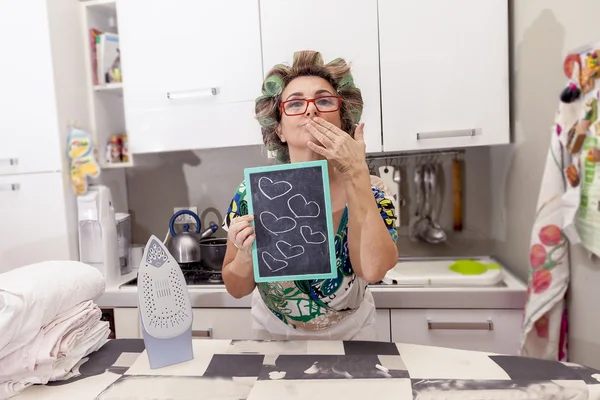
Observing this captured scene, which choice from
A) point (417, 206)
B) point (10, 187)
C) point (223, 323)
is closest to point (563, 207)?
point (417, 206)

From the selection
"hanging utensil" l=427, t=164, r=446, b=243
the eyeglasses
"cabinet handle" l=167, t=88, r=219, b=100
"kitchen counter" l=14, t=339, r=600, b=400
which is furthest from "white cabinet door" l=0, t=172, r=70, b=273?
"hanging utensil" l=427, t=164, r=446, b=243

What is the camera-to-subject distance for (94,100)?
6.48ft

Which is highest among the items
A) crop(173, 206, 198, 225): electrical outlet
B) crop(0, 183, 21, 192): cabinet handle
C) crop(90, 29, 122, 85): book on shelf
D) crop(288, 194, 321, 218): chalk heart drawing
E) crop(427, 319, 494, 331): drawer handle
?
crop(90, 29, 122, 85): book on shelf

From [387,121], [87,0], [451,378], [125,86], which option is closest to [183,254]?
[125,86]

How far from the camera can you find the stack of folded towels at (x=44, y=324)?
79 cm

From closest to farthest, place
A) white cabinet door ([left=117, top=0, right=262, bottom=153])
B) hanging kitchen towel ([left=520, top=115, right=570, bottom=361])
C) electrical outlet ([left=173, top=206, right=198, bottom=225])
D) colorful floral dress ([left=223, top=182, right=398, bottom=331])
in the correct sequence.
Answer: colorful floral dress ([left=223, top=182, right=398, bottom=331]), hanging kitchen towel ([left=520, top=115, right=570, bottom=361]), white cabinet door ([left=117, top=0, right=262, bottom=153]), electrical outlet ([left=173, top=206, right=198, bottom=225])

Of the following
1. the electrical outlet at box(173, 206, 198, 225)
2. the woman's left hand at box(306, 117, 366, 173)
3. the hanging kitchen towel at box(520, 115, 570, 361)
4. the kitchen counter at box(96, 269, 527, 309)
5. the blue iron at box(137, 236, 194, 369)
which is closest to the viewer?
the blue iron at box(137, 236, 194, 369)

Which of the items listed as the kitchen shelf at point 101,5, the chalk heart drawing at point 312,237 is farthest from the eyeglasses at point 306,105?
the kitchen shelf at point 101,5

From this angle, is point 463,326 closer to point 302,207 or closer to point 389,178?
point 389,178

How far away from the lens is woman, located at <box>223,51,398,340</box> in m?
0.99

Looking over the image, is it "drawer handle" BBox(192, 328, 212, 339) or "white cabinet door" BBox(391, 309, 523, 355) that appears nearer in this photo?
"white cabinet door" BBox(391, 309, 523, 355)

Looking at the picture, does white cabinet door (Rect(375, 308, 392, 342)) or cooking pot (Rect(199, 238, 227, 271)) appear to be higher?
cooking pot (Rect(199, 238, 227, 271))

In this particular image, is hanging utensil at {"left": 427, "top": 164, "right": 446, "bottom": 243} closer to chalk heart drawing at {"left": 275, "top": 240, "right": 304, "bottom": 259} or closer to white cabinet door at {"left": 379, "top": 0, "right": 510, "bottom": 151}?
white cabinet door at {"left": 379, "top": 0, "right": 510, "bottom": 151}

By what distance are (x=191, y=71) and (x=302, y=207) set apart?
3.73ft
